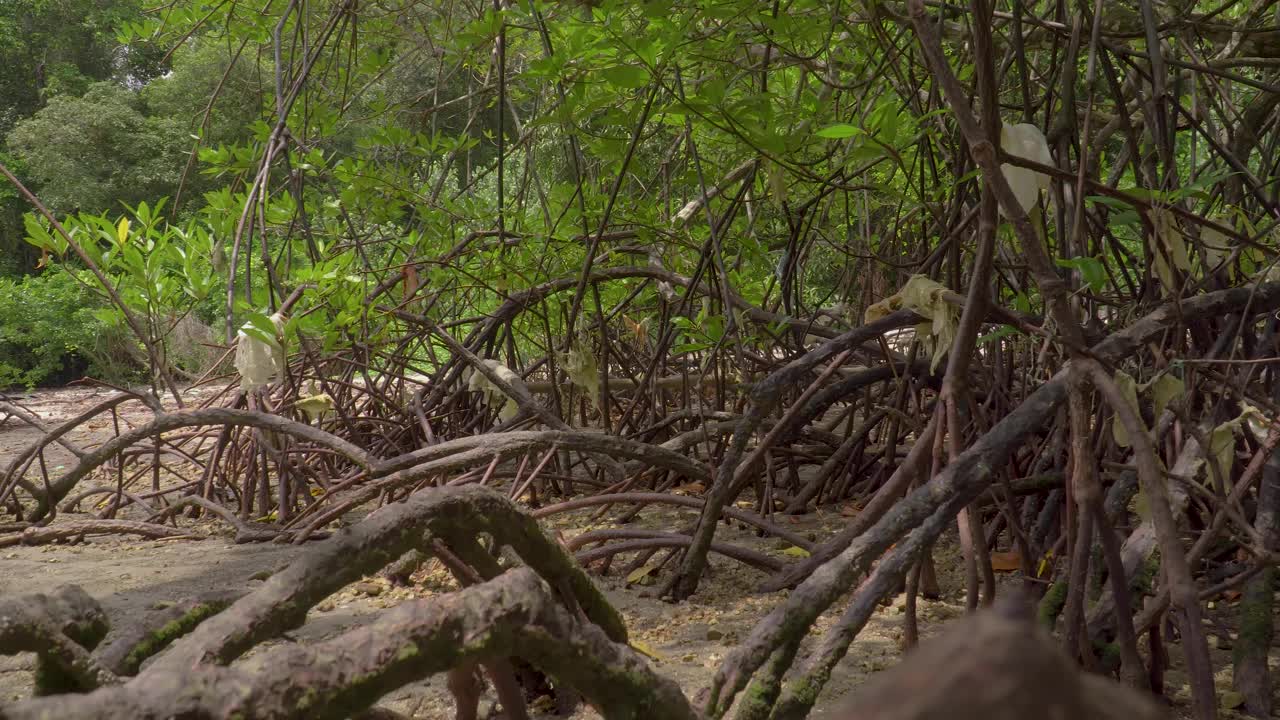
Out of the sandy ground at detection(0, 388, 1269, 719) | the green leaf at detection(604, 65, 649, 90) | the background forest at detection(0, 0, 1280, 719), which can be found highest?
the green leaf at detection(604, 65, 649, 90)

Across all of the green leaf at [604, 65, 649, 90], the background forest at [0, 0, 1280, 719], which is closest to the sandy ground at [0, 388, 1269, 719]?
the background forest at [0, 0, 1280, 719]

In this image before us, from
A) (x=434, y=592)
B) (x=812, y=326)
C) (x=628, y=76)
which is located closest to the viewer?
(x=628, y=76)

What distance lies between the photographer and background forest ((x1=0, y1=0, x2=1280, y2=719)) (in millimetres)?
1139

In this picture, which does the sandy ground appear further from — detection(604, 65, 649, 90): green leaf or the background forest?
detection(604, 65, 649, 90): green leaf

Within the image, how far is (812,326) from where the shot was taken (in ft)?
9.66

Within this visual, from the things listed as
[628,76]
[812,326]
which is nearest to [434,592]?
[628,76]

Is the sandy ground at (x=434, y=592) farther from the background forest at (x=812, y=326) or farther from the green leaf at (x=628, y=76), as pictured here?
the green leaf at (x=628, y=76)

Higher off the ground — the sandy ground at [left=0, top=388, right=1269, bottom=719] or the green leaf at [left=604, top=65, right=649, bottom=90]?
the green leaf at [left=604, top=65, right=649, bottom=90]

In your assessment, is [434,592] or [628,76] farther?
[434,592]

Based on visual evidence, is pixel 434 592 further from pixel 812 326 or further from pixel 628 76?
pixel 812 326

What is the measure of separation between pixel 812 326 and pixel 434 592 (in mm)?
1319

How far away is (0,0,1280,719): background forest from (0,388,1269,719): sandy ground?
0.26ft

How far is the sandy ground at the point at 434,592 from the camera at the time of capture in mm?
1638

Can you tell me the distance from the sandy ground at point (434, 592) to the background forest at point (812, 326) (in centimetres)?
8
